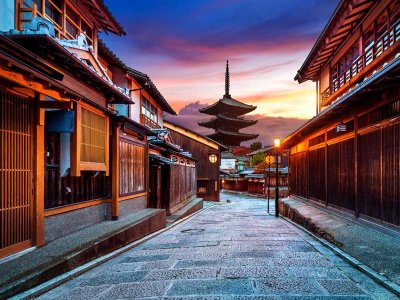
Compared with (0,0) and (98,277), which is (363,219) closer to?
(98,277)

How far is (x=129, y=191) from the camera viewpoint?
1512 cm

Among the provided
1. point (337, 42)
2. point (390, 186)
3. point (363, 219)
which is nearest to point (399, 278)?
point (390, 186)

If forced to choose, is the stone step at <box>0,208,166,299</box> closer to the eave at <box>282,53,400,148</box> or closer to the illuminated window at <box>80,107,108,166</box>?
the illuminated window at <box>80,107,108,166</box>

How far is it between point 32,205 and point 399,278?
25.5 feet

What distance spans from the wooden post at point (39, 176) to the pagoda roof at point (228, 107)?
206 ft

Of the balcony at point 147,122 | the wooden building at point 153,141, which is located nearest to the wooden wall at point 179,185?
the wooden building at point 153,141

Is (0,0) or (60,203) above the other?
(0,0)

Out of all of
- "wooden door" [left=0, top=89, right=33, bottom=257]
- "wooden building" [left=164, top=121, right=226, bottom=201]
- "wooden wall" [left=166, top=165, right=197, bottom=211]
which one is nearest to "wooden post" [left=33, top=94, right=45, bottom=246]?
"wooden door" [left=0, top=89, right=33, bottom=257]

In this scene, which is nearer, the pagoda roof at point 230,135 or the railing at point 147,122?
the railing at point 147,122

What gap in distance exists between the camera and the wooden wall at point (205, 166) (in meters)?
45.2

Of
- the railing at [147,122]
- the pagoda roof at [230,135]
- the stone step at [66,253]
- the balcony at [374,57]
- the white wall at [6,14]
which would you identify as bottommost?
the stone step at [66,253]

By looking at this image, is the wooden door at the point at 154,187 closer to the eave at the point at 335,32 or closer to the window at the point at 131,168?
the window at the point at 131,168

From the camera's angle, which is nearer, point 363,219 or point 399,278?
point 399,278

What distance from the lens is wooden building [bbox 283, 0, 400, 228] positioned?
10.7 metres
